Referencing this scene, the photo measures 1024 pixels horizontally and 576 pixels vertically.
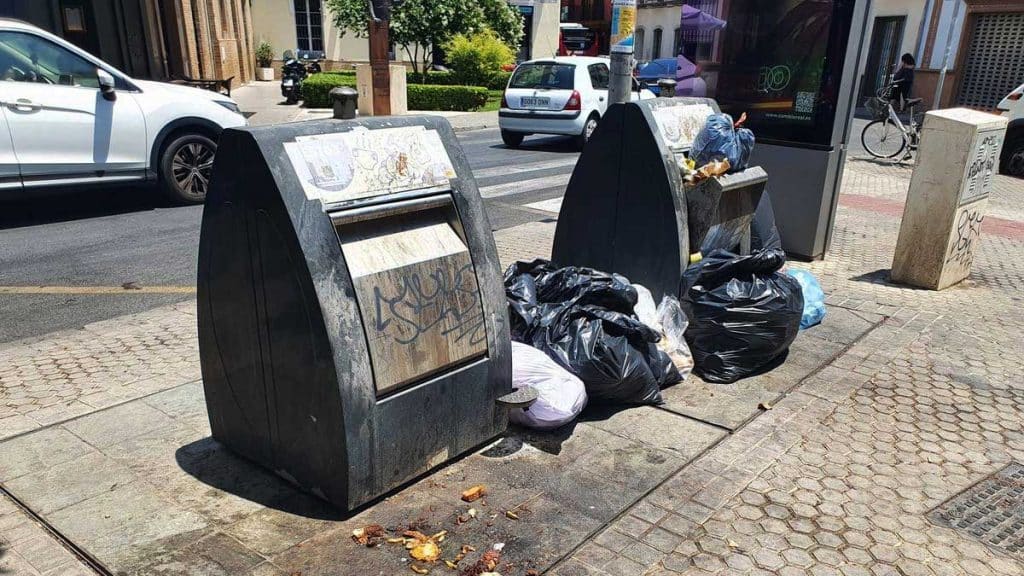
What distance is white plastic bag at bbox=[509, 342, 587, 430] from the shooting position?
3.51 metres

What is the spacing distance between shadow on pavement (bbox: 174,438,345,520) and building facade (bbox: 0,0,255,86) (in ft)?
59.1

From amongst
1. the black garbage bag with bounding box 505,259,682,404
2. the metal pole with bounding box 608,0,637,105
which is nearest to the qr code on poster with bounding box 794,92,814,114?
the metal pole with bounding box 608,0,637,105

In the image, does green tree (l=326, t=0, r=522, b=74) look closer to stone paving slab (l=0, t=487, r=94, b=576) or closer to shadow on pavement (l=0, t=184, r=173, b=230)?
shadow on pavement (l=0, t=184, r=173, b=230)

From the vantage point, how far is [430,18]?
22609 millimetres

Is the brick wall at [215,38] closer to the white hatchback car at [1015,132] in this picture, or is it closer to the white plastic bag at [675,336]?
the white hatchback car at [1015,132]

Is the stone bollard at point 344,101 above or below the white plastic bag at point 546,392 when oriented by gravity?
above

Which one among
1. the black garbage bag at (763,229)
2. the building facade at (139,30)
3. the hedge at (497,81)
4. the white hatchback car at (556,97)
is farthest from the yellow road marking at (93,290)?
the hedge at (497,81)

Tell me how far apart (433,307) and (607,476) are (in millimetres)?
1048

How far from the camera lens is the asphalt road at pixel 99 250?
5.36 m

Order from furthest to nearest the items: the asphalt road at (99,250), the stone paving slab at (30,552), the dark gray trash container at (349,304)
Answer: the asphalt road at (99,250) < the dark gray trash container at (349,304) < the stone paving slab at (30,552)

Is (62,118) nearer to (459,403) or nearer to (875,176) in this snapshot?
(459,403)

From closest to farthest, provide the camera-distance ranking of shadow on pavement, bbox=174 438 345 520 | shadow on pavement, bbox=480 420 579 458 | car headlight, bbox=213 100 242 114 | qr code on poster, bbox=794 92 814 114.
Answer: shadow on pavement, bbox=174 438 345 520
shadow on pavement, bbox=480 420 579 458
qr code on poster, bbox=794 92 814 114
car headlight, bbox=213 100 242 114

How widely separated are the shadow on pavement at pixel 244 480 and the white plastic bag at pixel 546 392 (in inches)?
39.5

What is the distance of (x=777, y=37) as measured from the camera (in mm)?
6637
